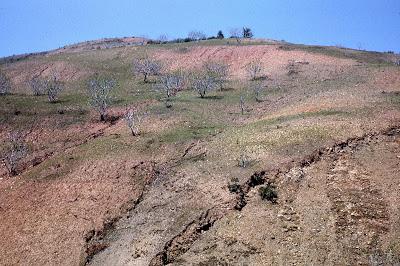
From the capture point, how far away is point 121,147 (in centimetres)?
3316

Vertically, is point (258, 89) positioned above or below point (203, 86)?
below

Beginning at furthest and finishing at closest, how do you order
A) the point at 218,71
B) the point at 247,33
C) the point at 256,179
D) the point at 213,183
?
the point at 247,33, the point at 218,71, the point at 213,183, the point at 256,179

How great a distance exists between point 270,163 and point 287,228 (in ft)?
19.0

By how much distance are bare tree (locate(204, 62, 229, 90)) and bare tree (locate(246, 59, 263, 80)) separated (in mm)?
3132

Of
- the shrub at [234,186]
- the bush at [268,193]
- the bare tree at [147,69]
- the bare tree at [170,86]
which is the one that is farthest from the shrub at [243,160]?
the bare tree at [147,69]

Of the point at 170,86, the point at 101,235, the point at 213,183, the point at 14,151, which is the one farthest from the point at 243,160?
the point at 170,86

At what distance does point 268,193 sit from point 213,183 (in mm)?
3504

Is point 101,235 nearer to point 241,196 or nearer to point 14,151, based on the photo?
point 241,196

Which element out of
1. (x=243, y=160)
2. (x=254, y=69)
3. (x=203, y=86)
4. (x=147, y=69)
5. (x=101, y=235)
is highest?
(x=147, y=69)

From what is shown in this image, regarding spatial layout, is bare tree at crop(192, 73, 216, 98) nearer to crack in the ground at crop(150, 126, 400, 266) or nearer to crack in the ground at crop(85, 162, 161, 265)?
crack in the ground at crop(150, 126, 400, 266)

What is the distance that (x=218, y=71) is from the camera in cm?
5834

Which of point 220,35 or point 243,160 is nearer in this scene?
point 243,160

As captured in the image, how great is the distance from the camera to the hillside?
2172 cm

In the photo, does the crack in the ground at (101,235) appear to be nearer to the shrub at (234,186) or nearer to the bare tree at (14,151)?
the shrub at (234,186)
